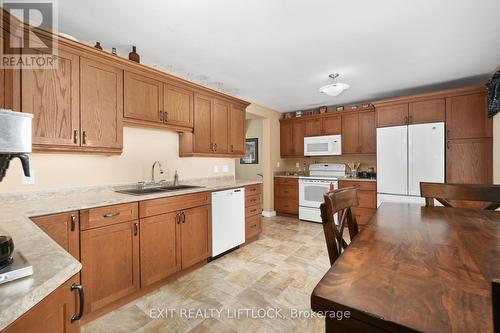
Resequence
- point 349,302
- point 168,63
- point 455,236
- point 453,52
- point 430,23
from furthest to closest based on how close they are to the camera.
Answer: point 168,63 < point 453,52 < point 430,23 < point 455,236 < point 349,302

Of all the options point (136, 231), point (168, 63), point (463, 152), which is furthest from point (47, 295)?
point (463, 152)

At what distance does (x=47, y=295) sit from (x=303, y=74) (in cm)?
321

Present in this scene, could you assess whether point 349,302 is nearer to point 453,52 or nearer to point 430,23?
point 430,23

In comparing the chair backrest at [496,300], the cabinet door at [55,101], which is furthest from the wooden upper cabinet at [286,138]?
the chair backrest at [496,300]

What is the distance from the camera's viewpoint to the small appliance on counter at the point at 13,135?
0.81m

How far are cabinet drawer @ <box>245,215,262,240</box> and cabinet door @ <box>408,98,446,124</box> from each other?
286cm

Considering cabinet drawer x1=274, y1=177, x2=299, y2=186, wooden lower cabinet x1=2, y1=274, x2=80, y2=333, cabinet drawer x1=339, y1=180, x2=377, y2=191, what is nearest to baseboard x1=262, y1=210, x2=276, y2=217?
cabinet drawer x1=274, y1=177, x2=299, y2=186

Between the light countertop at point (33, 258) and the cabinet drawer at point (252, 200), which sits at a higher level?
the light countertop at point (33, 258)

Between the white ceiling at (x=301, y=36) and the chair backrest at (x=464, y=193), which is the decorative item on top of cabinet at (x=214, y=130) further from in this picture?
the chair backrest at (x=464, y=193)

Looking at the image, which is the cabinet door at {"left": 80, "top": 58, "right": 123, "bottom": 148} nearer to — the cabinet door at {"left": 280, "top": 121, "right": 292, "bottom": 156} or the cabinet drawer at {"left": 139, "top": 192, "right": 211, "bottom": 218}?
the cabinet drawer at {"left": 139, "top": 192, "right": 211, "bottom": 218}

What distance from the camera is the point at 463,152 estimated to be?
3242mm

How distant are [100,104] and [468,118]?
4601 mm

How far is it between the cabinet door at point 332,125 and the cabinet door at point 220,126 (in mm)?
2225

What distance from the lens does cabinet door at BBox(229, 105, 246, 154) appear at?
11.3ft
